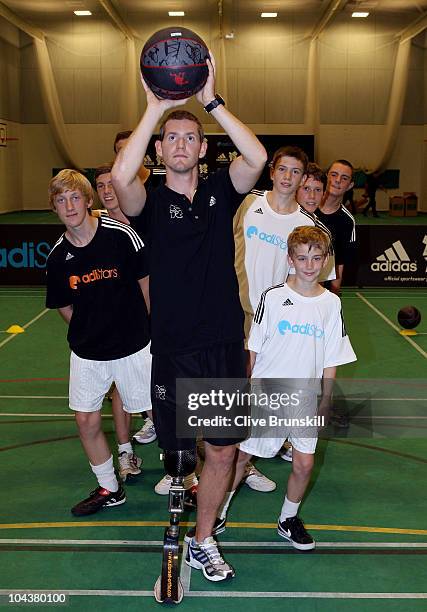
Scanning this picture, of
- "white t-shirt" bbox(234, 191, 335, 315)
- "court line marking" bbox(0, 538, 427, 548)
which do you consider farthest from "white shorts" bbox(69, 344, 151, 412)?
"white t-shirt" bbox(234, 191, 335, 315)

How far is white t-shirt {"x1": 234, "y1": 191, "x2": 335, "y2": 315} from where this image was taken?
531 centimetres

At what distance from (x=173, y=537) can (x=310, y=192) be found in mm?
3304

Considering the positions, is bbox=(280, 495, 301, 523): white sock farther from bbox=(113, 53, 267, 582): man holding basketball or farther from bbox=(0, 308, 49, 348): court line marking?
bbox=(0, 308, 49, 348): court line marking

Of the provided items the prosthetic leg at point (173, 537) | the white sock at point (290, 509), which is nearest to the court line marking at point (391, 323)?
the white sock at point (290, 509)

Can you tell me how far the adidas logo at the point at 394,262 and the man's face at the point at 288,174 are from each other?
29.0 ft

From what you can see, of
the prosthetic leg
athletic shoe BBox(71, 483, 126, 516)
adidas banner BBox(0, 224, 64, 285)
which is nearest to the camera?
the prosthetic leg

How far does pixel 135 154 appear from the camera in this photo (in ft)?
11.6

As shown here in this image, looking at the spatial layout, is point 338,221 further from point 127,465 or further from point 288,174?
point 127,465

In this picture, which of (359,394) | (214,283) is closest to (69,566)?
(214,283)

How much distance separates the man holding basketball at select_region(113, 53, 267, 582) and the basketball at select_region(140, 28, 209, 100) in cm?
10

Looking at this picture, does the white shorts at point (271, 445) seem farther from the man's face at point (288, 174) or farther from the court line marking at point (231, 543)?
the man's face at point (288, 174)

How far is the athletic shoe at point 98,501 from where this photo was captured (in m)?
4.91

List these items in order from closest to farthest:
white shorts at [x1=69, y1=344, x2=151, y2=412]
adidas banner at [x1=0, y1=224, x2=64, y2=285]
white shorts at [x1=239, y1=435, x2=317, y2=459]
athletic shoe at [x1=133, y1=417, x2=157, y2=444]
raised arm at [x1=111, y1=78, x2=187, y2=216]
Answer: raised arm at [x1=111, y1=78, x2=187, y2=216]
white shorts at [x1=239, y1=435, x2=317, y2=459]
white shorts at [x1=69, y1=344, x2=151, y2=412]
athletic shoe at [x1=133, y1=417, x2=157, y2=444]
adidas banner at [x1=0, y1=224, x2=64, y2=285]

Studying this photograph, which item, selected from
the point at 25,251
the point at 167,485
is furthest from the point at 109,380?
the point at 25,251
